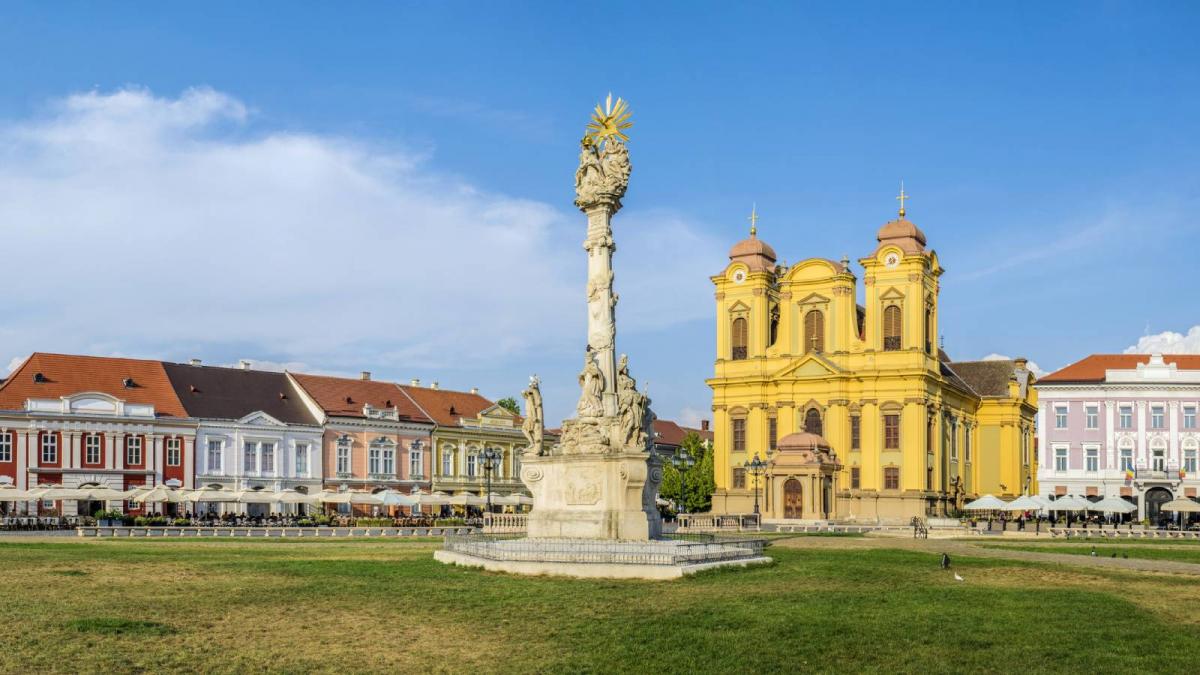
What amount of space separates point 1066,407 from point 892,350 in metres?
12.9

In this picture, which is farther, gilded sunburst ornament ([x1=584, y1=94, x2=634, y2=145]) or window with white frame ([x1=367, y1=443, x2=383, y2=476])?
window with white frame ([x1=367, y1=443, x2=383, y2=476])

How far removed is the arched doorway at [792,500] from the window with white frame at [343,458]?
28.6m

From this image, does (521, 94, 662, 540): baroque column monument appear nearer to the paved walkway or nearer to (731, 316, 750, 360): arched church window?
the paved walkway

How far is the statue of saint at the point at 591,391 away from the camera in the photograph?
2946 centimetres

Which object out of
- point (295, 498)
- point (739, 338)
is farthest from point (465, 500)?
point (739, 338)

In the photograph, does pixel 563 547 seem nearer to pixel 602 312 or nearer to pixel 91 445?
pixel 602 312

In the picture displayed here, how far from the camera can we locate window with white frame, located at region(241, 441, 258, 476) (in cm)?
7569

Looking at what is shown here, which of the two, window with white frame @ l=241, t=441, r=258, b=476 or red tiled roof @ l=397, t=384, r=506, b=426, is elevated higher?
red tiled roof @ l=397, t=384, r=506, b=426

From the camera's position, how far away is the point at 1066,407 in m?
78.9

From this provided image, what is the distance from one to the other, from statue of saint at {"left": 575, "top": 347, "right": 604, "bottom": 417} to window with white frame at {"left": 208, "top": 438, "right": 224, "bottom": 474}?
50.0 m

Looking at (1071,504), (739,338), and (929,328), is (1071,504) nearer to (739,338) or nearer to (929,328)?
(929,328)

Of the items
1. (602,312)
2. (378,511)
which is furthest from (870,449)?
(602,312)

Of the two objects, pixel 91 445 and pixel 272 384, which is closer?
pixel 91 445

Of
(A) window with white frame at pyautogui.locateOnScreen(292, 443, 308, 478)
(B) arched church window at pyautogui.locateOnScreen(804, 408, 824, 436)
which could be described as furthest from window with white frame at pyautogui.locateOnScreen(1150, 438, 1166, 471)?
(A) window with white frame at pyautogui.locateOnScreen(292, 443, 308, 478)
